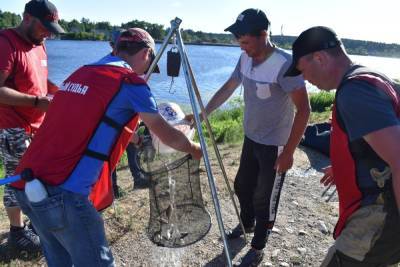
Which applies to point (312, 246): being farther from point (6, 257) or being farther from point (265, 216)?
point (6, 257)

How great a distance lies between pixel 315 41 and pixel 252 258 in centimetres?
225

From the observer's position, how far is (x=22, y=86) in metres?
3.57

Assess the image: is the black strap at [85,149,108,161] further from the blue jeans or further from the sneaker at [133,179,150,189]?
the sneaker at [133,179,150,189]

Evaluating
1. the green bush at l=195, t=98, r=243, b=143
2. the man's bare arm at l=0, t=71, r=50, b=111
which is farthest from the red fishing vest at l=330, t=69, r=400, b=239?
the green bush at l=195, t=98, r=243, b=143

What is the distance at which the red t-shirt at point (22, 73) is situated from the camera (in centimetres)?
342

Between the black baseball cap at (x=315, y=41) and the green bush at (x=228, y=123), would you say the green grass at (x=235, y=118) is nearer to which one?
the green bush at (x=228, y=123)

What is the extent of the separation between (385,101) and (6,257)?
341 centimetres

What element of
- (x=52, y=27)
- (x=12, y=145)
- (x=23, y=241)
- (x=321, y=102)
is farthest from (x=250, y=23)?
(x=321, y=102)

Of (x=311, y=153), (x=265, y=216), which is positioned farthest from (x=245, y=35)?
(x=311, y=153)

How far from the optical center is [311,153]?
7242 mm

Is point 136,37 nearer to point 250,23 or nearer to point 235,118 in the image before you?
point 250,23

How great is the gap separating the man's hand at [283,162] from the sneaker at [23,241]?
2.33 metres

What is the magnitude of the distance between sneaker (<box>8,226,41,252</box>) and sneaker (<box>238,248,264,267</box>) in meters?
1.90

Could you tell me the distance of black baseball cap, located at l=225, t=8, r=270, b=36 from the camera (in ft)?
10.6
